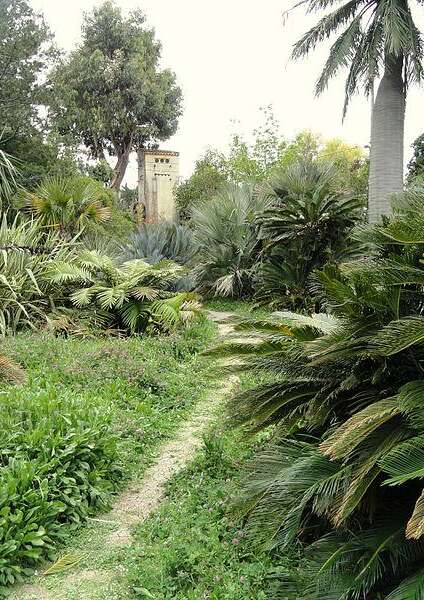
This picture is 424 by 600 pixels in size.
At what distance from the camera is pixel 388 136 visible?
1141 cm

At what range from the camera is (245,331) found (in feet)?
11.5

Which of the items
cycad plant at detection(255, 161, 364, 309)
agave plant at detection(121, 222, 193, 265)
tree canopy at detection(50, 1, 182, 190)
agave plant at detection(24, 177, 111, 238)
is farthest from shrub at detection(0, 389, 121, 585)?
tree canopy at detection(50, 1, 182, 190)

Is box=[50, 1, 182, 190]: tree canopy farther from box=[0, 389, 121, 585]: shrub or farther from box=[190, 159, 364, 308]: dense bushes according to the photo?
box=[0, 389, 121, 585]: shrub

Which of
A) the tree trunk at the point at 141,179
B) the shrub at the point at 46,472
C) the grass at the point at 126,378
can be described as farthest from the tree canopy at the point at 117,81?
the shrub at the point at 46,472

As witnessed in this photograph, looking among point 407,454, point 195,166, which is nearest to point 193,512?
point 407,454

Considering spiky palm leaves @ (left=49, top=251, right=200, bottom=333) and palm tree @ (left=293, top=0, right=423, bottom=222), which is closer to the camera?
spiky palm leaves @ (left=49, top=251, right=200, bottom=333)

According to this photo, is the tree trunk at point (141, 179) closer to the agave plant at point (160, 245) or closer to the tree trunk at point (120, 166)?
the tree trunk at point (120, 166)

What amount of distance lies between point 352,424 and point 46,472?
1.95 metres

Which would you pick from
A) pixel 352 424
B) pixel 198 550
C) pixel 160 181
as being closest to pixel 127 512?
pixel 198 550

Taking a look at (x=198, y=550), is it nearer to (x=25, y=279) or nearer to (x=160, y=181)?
(x=25, y=279)

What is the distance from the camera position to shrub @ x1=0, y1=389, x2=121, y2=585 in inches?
120

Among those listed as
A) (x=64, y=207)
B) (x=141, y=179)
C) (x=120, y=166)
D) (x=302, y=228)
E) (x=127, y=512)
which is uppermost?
(x=120, y=166)

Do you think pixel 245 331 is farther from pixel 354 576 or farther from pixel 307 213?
pixel 307 213

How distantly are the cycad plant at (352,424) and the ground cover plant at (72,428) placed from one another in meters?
1.11
